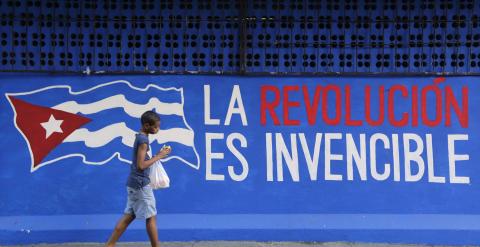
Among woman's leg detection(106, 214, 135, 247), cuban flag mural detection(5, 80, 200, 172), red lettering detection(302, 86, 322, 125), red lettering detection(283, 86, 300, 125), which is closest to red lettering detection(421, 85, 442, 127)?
red lettering detection(302, 86, 322, 125)

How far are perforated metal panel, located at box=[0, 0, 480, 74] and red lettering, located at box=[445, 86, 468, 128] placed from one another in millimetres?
280

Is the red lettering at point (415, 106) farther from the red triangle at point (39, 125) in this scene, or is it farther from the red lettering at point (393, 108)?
the red triangle at point (39, 125)

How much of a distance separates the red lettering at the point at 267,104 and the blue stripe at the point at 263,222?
1.07 metres

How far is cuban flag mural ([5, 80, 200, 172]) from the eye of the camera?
20.9 feet

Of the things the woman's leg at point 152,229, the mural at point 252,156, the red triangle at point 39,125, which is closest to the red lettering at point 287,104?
the mural at point 252,156

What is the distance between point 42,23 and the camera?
6.50 metres

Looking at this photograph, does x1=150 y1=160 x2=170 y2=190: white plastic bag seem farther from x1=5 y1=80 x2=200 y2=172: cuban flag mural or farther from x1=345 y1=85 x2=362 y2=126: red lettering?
x1=345 y1=85 x2=362 y2=126: red lettering

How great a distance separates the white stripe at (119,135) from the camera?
6.39m

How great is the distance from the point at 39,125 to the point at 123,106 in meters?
0.95

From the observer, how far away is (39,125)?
6.38m

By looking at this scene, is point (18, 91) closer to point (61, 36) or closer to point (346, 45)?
point (61, 36)

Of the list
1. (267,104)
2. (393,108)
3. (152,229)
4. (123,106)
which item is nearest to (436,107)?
(393,108)

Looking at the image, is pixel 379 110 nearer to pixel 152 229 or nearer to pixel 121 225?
pixel 152 229

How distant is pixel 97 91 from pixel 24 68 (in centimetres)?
86
